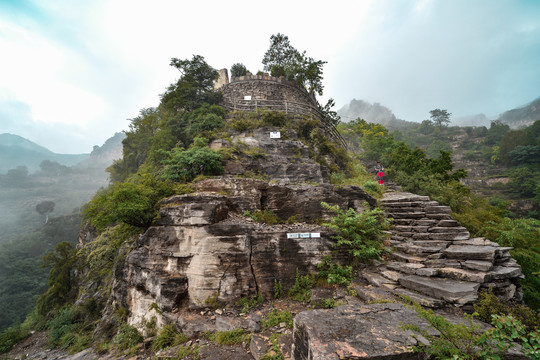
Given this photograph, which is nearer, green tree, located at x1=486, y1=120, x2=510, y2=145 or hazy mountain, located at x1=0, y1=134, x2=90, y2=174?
green tree, located at x1=486, y1=120, x2=510, y2=145

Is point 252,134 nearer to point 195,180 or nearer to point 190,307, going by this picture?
point 195,180

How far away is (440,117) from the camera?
61688mm

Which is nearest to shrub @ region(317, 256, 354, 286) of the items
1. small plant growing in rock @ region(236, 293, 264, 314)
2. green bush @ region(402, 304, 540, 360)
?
small plant growing in rock @ region(236, 293, 264, 314)

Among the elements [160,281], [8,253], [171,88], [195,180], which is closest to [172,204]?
[195,180]

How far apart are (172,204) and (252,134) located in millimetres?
7211

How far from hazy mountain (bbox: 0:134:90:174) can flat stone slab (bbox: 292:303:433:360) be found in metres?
157

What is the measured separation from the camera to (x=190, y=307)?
5.49 meters

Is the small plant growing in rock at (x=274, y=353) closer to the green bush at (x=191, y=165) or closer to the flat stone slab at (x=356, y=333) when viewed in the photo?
the flat stone slab at (x=356, y=333)

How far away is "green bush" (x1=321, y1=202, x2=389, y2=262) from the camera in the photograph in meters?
5.67

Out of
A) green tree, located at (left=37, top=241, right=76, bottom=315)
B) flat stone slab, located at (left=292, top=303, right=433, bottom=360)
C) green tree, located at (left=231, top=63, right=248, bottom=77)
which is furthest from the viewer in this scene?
green tree, located at (left=231, top=63, right=248, bottom=77)

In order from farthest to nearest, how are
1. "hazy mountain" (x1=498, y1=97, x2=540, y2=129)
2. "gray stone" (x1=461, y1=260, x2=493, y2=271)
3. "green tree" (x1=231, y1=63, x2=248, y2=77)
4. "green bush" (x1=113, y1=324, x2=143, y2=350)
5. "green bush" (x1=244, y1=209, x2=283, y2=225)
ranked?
"hazy mountain" (x1=498, y1=97, x2=540, y2=129)
"green tree" (x1=231, y1=63, x2=248, y2=77)
"green bush" (x1=244, y1=209, x2=283, y2=225)
"green bush" (x1=113, y1=324, x2=143, y2=350)
"gray stone" (x1=461, y1=260, x2=493, y2=271)

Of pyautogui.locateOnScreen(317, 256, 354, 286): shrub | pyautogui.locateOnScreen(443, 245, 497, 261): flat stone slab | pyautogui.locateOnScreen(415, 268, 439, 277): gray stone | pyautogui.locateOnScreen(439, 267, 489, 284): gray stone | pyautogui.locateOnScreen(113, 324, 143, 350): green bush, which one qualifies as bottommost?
pyautogui.locateOnScreen(113, 324, 143, 350): green bush

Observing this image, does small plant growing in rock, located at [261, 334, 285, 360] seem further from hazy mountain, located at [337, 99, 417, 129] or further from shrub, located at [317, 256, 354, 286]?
hazy mountain, located at [337, 99, 417, 129]

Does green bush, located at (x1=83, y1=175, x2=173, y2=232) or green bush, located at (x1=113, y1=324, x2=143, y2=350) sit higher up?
green bush, located at (x1=83, y1=175, x2=173, y2=232)
